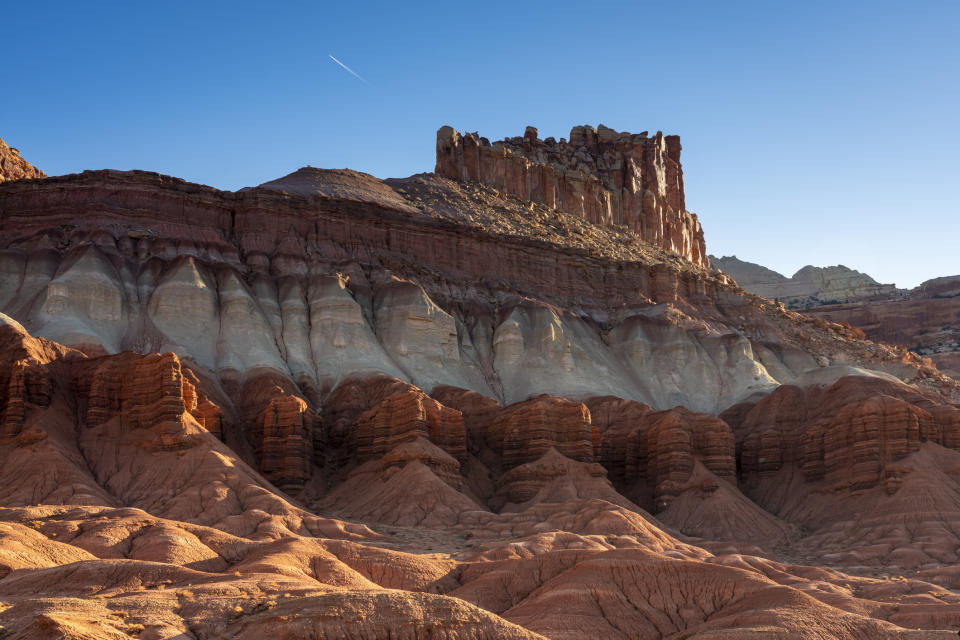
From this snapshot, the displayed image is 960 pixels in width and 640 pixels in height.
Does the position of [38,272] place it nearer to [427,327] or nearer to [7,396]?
[7,396]

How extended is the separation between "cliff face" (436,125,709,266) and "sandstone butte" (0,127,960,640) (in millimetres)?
6948

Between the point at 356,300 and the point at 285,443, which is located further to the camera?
the point at 356,300

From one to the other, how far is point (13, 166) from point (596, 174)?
221 ft

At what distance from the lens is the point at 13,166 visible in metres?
108

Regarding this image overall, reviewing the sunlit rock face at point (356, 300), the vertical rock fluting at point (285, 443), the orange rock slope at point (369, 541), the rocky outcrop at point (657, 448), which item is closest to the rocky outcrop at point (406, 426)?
the orange rock slope at point (369, 541)

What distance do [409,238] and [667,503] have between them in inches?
1386

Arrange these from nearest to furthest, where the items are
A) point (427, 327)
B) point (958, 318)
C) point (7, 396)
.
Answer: point (7, 396) < point (427, 327) < point (958, 318)

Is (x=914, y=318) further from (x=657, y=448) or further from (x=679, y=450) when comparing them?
(x=679, y=450)

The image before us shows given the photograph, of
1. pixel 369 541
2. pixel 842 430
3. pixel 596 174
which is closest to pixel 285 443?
pixel 369 541

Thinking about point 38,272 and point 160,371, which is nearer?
point 160,371

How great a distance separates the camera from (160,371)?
229 feet

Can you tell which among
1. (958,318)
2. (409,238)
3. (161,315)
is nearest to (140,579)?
(161,315)

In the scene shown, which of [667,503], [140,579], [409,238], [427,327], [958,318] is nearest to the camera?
[140,579]

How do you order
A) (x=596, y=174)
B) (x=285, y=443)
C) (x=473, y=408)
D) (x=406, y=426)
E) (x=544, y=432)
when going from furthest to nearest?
1. (x=596, y=174)
2. (x=473, y=408)
3. (x=544, y=432)
4. (x=406, y=426)
5. (x=285, y=443)
